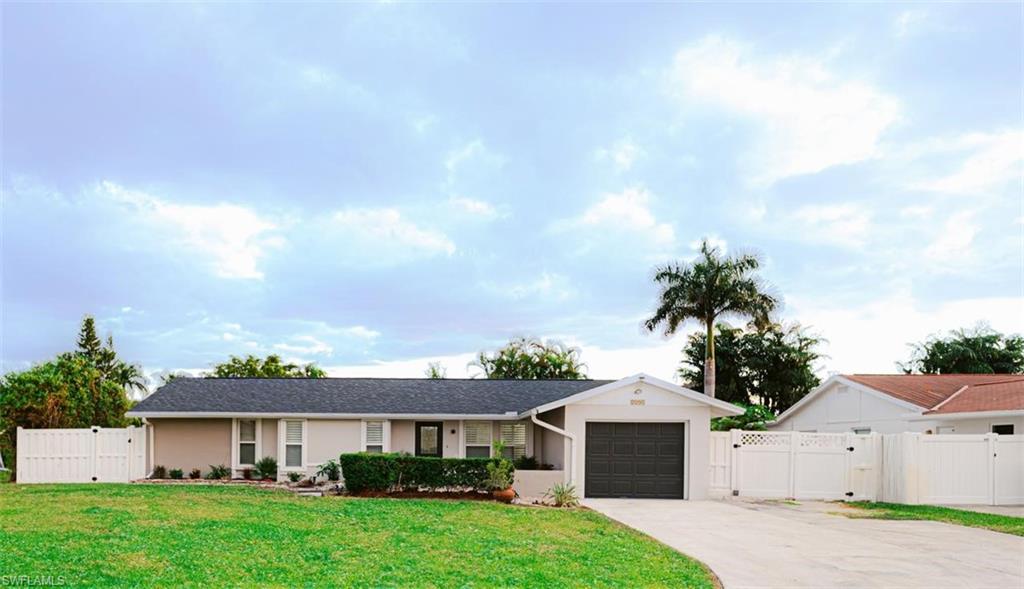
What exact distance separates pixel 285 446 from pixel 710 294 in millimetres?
21022

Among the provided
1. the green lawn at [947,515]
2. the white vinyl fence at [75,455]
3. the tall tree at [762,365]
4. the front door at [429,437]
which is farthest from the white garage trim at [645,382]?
the tall tree at [762,365]

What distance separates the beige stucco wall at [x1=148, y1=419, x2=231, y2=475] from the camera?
26.9 metres

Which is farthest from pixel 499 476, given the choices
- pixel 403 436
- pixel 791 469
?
pixel 791 469

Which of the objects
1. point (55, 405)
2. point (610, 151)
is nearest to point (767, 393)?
point (610, 151)

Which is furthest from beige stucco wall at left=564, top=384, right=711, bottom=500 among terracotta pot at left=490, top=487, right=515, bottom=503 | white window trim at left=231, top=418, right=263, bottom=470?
white window trim at left=231, top=418, right=263, bottom=470

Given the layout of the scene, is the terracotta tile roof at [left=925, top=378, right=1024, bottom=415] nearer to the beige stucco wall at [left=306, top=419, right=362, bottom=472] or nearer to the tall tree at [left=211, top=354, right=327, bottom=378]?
the beige stucco wall at [left=306, top=419, right=362, bottom=472]

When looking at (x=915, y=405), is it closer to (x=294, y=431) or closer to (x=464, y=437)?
(x=464, y=437)

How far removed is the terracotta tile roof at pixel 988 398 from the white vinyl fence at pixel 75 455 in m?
24.5

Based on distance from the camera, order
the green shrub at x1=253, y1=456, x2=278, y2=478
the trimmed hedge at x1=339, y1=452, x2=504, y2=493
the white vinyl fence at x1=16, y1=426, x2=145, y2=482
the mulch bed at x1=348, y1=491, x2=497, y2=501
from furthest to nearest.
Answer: the green shrub at x1=253, y1=456, x2=278, y2=478 → the white vinyl fence at x1=16, y1=426, x2=145, y2=482 → the trimmed hedge at x1=339, y1=452, x2=504, y2=493 → the mulch bed at x1=348, y1=491, x2=497, y2=501

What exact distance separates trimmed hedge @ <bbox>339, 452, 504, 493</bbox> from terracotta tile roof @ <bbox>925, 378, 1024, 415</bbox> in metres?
14.4

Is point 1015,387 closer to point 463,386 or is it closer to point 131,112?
point 463,386

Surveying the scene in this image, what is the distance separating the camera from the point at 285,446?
87.7 feet

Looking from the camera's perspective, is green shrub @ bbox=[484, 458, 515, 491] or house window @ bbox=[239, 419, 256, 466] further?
house window @ bbox=[239, 419, 256, 466]

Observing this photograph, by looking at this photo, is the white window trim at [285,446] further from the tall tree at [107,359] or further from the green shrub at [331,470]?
the tall tree at [107,359]
